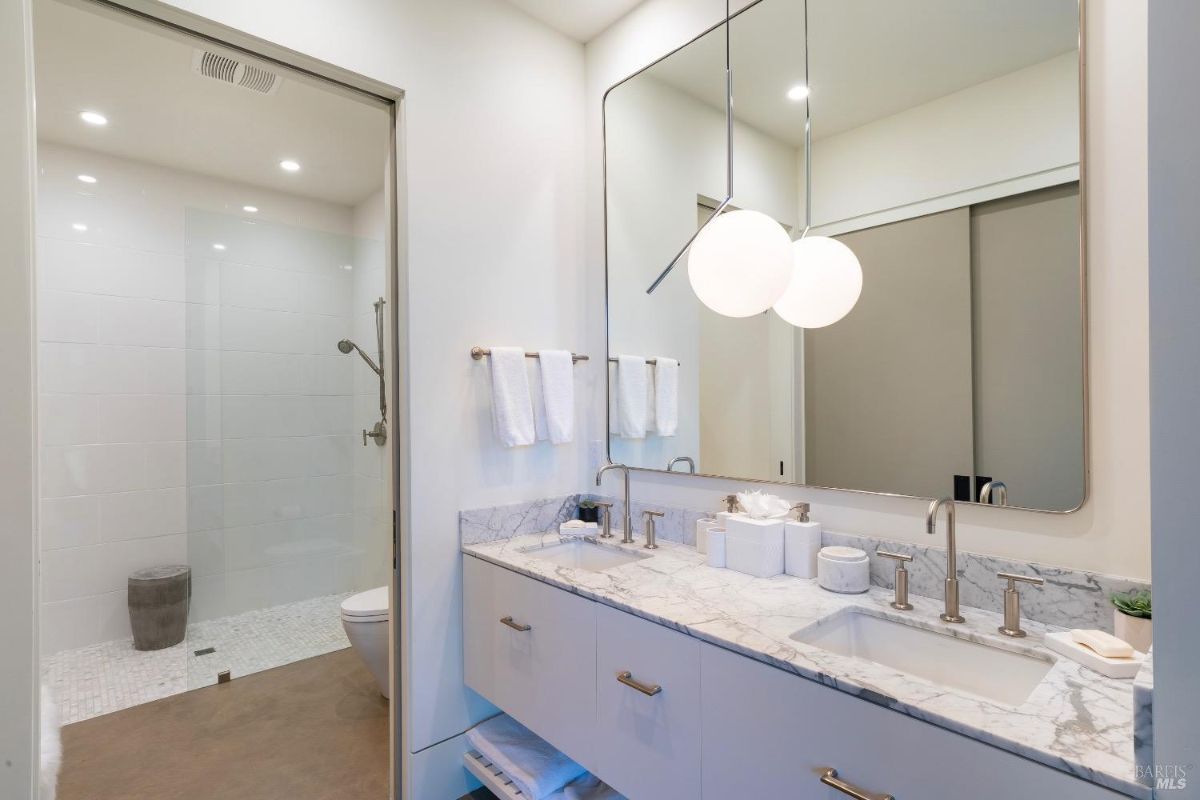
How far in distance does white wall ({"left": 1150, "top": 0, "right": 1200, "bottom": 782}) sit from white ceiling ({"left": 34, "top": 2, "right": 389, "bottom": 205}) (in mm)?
1841

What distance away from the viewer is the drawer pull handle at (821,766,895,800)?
88 cm

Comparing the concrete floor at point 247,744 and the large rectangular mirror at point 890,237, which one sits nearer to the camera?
the large rectangular mirror at point 890,237

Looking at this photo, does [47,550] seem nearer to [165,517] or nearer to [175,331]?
[165,517]

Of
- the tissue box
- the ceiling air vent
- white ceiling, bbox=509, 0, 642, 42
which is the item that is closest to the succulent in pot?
the tissue box

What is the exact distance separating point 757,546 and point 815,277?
2.47ft

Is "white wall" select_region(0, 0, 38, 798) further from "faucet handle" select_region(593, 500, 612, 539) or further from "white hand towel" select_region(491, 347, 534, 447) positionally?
→ "faucet handle" select_region(593, 500, 612, 539)

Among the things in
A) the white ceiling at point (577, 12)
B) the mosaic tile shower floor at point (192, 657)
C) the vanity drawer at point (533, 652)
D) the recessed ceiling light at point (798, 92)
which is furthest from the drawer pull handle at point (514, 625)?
the white ceiling at point (577, 12)

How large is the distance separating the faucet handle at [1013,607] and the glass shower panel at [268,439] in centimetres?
207

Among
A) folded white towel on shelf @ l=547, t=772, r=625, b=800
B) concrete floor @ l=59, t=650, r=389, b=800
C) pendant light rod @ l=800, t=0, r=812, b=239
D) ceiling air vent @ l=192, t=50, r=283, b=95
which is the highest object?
ceiling air vent @ l=192, t=50, r=283, b=95

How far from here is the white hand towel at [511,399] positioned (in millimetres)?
1860

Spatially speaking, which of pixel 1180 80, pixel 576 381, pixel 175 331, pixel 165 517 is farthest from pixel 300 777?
pixel 1180 80

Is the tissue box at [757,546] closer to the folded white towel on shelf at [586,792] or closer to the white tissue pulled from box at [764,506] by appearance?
the white tissue pulled from box at [764,506]

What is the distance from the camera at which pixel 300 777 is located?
1873mm

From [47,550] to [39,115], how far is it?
1512mm
